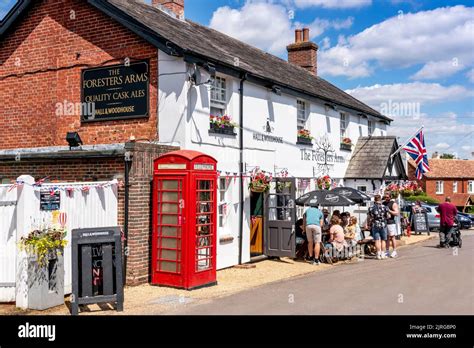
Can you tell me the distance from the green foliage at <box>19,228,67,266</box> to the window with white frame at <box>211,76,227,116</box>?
5.85 metres

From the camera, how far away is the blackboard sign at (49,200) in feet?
31.5

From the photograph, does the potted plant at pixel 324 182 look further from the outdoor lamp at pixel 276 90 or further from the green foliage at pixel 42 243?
the green foliage at pixel 42 243

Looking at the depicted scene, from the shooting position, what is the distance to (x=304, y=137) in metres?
17.9

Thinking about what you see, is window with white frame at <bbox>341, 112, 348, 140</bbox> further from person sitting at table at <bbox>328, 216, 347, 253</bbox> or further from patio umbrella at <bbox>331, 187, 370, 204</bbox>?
person sitting at table at <bbox>328, 216, 347, 253</bbox>

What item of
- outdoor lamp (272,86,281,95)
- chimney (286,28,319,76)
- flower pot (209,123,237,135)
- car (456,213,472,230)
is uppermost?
chimney (286,28,319,76)

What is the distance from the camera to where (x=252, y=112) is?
48.9ft

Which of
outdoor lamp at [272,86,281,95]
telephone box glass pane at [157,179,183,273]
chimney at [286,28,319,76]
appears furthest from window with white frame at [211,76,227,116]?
chimney at [286,28,319,76]

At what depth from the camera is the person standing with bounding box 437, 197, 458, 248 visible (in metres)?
18.1

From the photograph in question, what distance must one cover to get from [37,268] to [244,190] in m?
6.63

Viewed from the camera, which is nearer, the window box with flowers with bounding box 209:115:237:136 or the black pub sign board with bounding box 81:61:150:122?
the black pub sign board with bounding box 81:61:150:122

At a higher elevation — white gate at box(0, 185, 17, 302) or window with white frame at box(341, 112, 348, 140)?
window with white frame at box(341, 112, 348, 140)

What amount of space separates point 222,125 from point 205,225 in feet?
11.2

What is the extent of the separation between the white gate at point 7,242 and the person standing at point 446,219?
14.4 metres

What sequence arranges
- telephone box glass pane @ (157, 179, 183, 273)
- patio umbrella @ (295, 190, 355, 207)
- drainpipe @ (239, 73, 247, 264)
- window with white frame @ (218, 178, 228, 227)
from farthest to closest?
patio umbrella @ (295, 190, 355, 207)
drainpipe @ (239, 73, 247, 264)
window with white frame @ (218, 178, 228, 227)
telephone box glass pane @ (157, 179, 183, 273)
